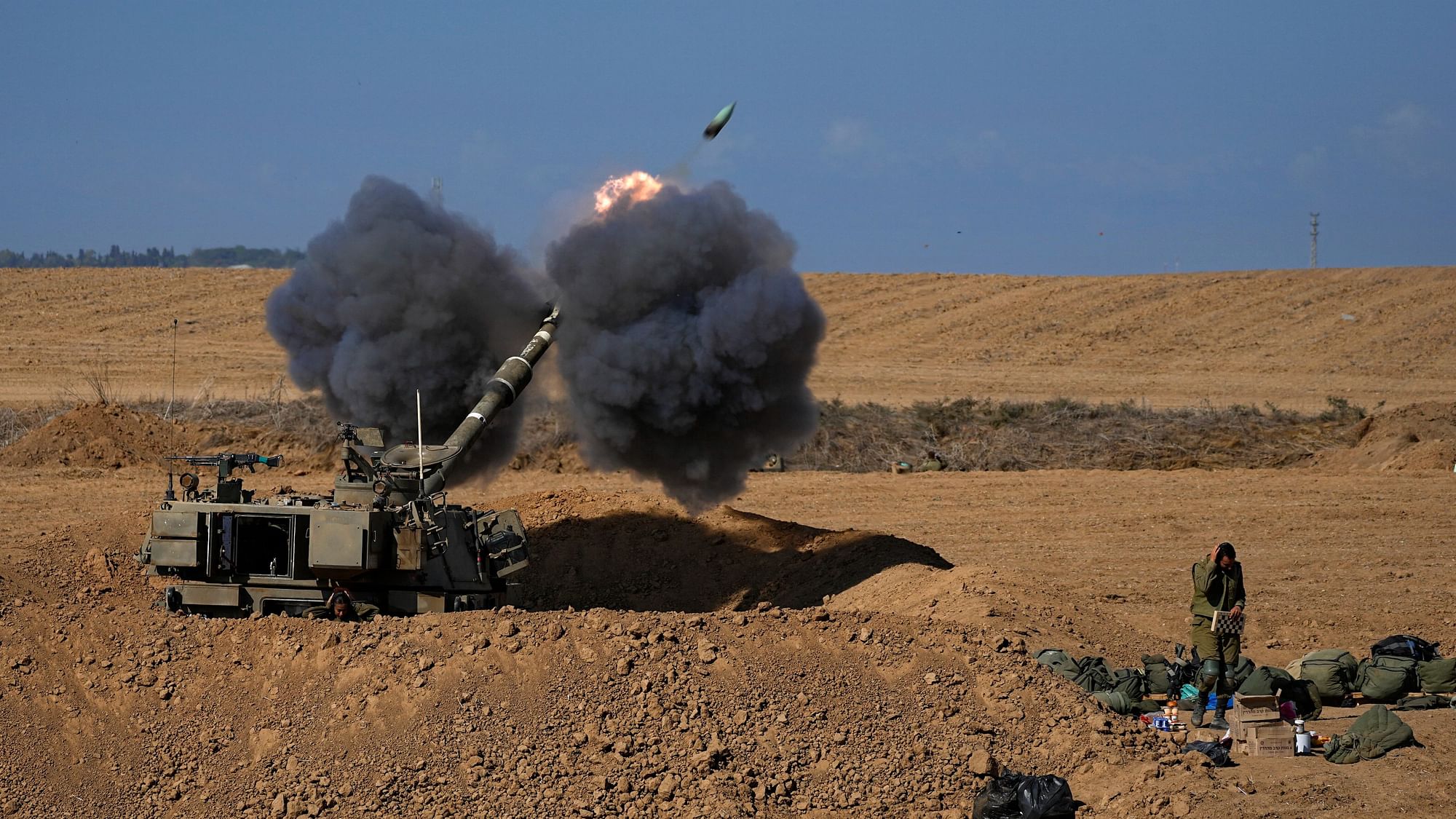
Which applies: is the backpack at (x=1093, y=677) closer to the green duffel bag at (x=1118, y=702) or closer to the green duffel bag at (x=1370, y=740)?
the green duffel bag at (x=1118, y=702)

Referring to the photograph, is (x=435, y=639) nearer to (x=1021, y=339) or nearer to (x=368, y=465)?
(x=368, y=465)

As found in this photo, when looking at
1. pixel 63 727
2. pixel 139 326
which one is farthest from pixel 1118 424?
pixel 139 326

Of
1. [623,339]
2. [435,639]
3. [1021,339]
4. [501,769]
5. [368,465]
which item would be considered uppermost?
[1021,339]

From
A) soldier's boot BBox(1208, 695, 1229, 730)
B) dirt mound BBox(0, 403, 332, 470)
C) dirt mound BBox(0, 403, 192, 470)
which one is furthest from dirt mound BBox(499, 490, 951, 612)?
dirt mound BBox(0, 403, 192, 470)

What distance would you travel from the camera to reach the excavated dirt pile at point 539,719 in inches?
385

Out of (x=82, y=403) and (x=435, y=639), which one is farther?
(x=82, y=403)

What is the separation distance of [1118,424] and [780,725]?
18.5 metres

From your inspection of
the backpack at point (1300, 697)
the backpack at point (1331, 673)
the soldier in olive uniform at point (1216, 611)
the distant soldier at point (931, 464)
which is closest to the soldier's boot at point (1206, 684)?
the soldier in olive uniform at point (1216, 611)

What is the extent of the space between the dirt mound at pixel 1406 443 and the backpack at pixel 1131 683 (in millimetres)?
13858

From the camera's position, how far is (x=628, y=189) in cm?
1700

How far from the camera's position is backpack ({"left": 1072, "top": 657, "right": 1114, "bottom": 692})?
482 inches

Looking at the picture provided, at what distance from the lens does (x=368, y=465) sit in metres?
13.8

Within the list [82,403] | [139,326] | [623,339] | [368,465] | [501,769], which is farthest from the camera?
[139,326]

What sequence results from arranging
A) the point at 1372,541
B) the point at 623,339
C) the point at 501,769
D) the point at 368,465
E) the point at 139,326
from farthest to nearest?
the point at 139,326 < the point at 1372,541 < the point at 623,339 < the point at 368,465 < the point at 501,769
